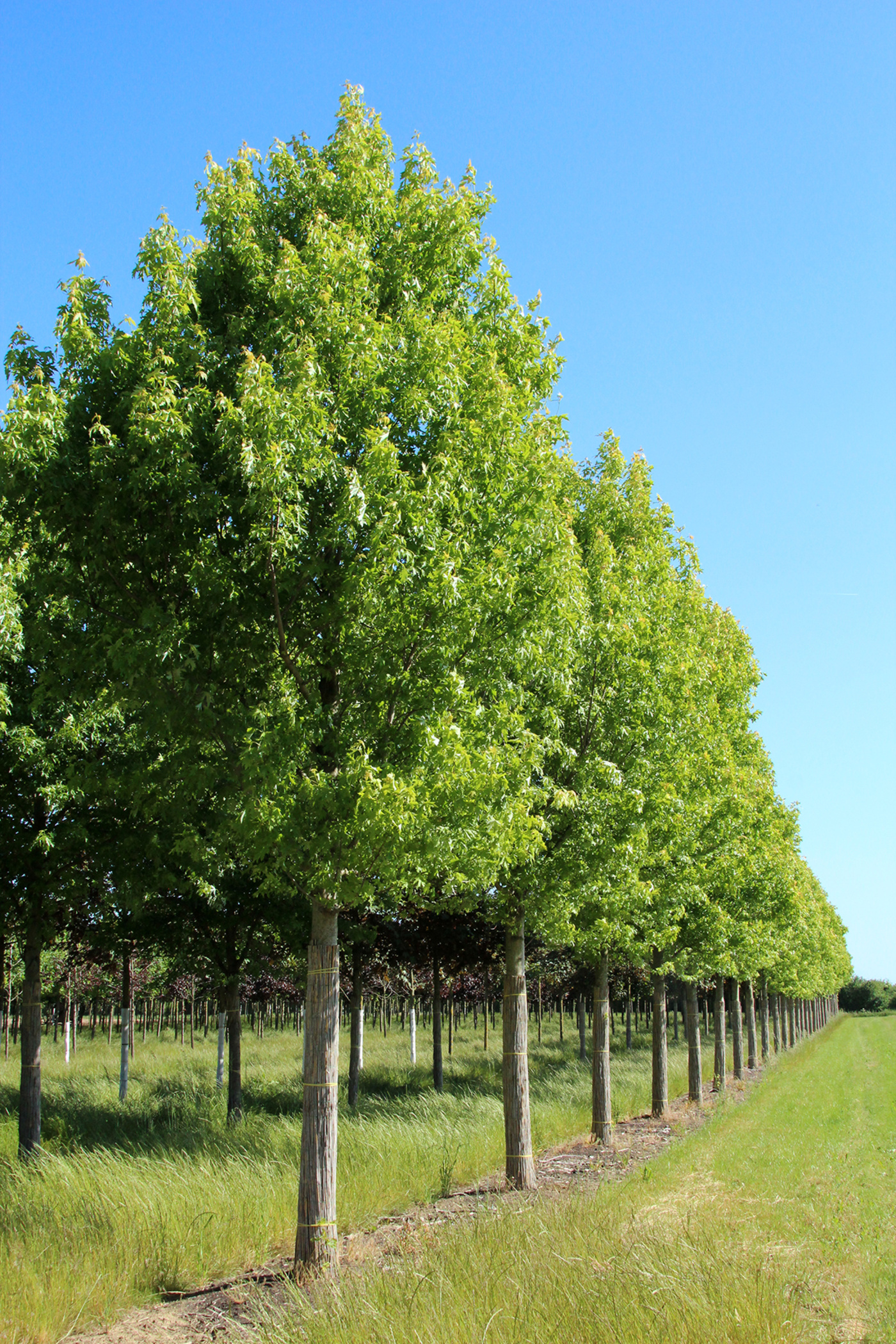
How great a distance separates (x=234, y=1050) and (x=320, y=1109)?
9.42 metres

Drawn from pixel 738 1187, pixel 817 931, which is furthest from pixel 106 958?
pixel 817 931

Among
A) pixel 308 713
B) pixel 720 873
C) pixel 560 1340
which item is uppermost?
pixel 308 713

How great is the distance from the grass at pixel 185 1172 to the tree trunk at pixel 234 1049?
332mm

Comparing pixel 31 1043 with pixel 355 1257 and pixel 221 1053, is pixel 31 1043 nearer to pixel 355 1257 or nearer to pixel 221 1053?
pixel 355 1257

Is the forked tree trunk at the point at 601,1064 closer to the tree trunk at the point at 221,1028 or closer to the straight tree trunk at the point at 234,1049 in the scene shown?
the straight tree trunk at the point at 234,1049

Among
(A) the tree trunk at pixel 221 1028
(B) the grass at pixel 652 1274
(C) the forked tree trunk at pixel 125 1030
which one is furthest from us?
(C) the forked tree trunk at pixel 125 1030

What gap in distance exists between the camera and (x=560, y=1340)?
16.3 feet

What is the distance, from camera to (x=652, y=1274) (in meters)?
5.70

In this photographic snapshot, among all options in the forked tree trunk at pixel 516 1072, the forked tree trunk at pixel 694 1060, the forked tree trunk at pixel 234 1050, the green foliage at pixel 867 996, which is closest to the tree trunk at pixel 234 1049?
the forked tree trunk at pixel 234 1050

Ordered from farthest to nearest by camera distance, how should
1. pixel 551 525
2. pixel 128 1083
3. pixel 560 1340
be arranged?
1. pixel 128 1083
2. pixel 551 525
3. pixel 560 1340

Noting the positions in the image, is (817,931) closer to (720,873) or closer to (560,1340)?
(720,873)

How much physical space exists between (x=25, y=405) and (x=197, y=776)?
323cm

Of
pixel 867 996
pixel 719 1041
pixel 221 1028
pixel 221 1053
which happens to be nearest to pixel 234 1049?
pixel 221 1028

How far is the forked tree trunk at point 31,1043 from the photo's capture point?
1163 cm
